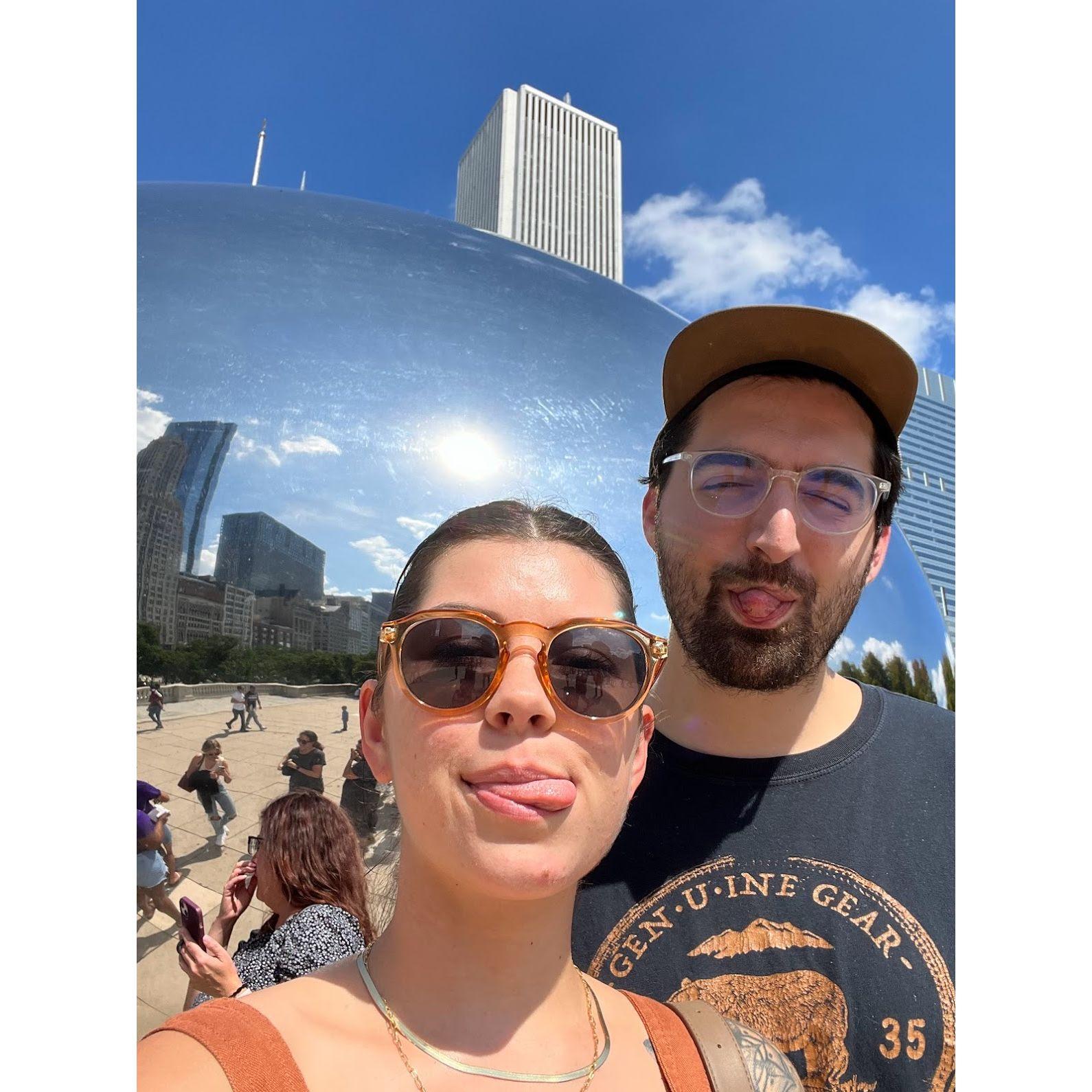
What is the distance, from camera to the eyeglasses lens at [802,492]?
4.00 feet

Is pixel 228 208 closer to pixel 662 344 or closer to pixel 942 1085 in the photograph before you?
pixel 662 344

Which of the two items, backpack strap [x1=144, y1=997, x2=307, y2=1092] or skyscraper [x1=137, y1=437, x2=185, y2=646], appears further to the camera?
skyscraper [x1=137, y1=437, x2=185, y2=646]

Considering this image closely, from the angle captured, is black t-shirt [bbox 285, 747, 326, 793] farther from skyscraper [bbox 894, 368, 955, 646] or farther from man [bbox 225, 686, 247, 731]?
skyscraper [bbox 894, 368, 955, 646]

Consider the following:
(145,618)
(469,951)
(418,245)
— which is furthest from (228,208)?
(469,951)

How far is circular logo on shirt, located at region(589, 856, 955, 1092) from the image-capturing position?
1.04 m

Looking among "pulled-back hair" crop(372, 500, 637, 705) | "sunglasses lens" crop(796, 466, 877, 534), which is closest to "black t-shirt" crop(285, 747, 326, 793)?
"pulled-back hair" crop(372, 500, 637, 705)

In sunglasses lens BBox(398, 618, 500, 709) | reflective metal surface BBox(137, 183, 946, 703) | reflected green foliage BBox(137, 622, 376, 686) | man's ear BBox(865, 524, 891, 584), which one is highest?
reflective metal surface BBox(137, 183, 946, 703)

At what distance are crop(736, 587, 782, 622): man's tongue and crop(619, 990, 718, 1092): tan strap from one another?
0.58 meters

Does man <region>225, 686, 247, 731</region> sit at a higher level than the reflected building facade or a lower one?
lower

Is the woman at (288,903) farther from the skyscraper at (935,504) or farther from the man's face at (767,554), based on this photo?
the skyscraper at (935,504)

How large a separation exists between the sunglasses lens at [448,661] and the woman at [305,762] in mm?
360

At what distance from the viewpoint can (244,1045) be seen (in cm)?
73

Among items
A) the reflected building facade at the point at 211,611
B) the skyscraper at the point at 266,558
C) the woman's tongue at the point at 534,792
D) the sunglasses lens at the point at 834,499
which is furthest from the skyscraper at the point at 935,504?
the reflected building facade at the point at 211,611
